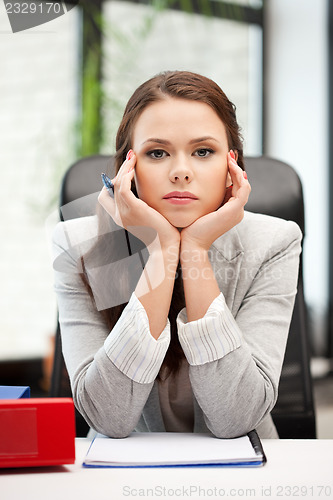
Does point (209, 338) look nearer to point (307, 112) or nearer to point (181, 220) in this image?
point (181, 220)

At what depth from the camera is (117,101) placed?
242 cm

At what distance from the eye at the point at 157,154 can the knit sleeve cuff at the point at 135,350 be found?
0.29m

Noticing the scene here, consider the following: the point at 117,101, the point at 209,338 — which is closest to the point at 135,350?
the point at 209,338

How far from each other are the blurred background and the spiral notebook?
1.43 meters

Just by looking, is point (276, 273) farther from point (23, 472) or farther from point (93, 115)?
point (93, 115)

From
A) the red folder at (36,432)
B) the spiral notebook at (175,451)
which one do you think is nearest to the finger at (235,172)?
the spiral notebook at (175,451)

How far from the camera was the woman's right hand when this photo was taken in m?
1.03

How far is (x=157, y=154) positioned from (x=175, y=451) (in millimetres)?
509

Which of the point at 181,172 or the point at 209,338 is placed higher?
the point at 181,172

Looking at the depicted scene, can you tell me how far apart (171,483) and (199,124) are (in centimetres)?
61

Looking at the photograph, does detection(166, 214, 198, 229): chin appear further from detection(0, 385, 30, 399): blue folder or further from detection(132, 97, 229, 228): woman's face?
detection(0, 385, 30, 399): blue folder

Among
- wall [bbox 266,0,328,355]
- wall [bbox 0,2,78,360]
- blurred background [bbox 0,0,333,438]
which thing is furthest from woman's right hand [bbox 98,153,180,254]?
wall [bbox 266,0,328,355]

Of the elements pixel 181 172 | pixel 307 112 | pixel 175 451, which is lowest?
pixel 307 112

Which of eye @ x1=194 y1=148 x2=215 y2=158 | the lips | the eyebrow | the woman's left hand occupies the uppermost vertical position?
the eyebrow
